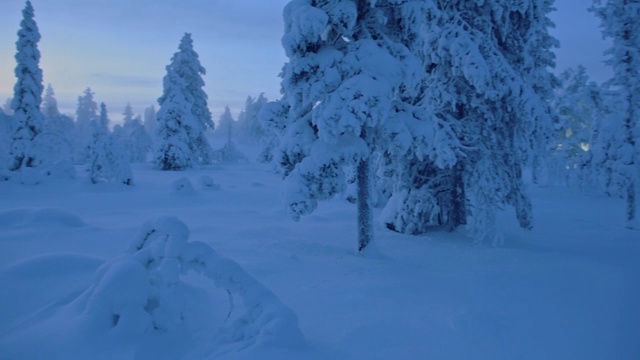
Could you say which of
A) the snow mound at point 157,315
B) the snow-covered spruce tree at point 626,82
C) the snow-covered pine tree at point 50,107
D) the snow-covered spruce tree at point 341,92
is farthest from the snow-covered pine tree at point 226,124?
the snow mound at point 157,315

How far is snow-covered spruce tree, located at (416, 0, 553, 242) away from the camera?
11.3 m

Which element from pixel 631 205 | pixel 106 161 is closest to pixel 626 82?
pixel 631 205

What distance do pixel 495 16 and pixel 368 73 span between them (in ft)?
19.0

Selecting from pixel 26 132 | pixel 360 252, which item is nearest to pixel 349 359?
pixel 360 252

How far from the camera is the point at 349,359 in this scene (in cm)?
479

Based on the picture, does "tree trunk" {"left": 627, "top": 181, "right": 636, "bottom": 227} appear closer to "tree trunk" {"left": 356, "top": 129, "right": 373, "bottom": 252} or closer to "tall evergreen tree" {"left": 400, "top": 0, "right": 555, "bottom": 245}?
"tall evergreen tree" {"left": 400, "top": 0, "right": 555, "bottom": 245}

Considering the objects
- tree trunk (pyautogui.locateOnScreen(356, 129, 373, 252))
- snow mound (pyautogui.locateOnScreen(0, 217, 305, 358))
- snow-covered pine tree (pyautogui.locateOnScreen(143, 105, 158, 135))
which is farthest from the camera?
snow-covered pine tree (pyautogui.locateOnScreen(143, 105, 158, 135))

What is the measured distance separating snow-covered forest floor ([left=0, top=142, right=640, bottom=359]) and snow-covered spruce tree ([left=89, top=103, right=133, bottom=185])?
939 centimetres

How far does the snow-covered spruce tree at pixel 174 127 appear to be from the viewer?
113 feet

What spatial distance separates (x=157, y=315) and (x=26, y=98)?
2823 centimetres

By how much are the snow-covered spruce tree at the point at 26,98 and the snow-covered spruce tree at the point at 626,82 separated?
110 feet

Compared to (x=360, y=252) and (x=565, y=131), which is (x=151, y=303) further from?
(x=565, y=131)

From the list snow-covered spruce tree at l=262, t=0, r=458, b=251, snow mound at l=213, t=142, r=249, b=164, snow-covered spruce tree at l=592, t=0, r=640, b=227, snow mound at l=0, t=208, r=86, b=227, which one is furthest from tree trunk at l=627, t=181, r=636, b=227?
snow mound at l=213, t=142, r=249, b=164

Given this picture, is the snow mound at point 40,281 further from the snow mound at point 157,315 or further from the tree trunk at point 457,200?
the tree trunk at point 457,200
